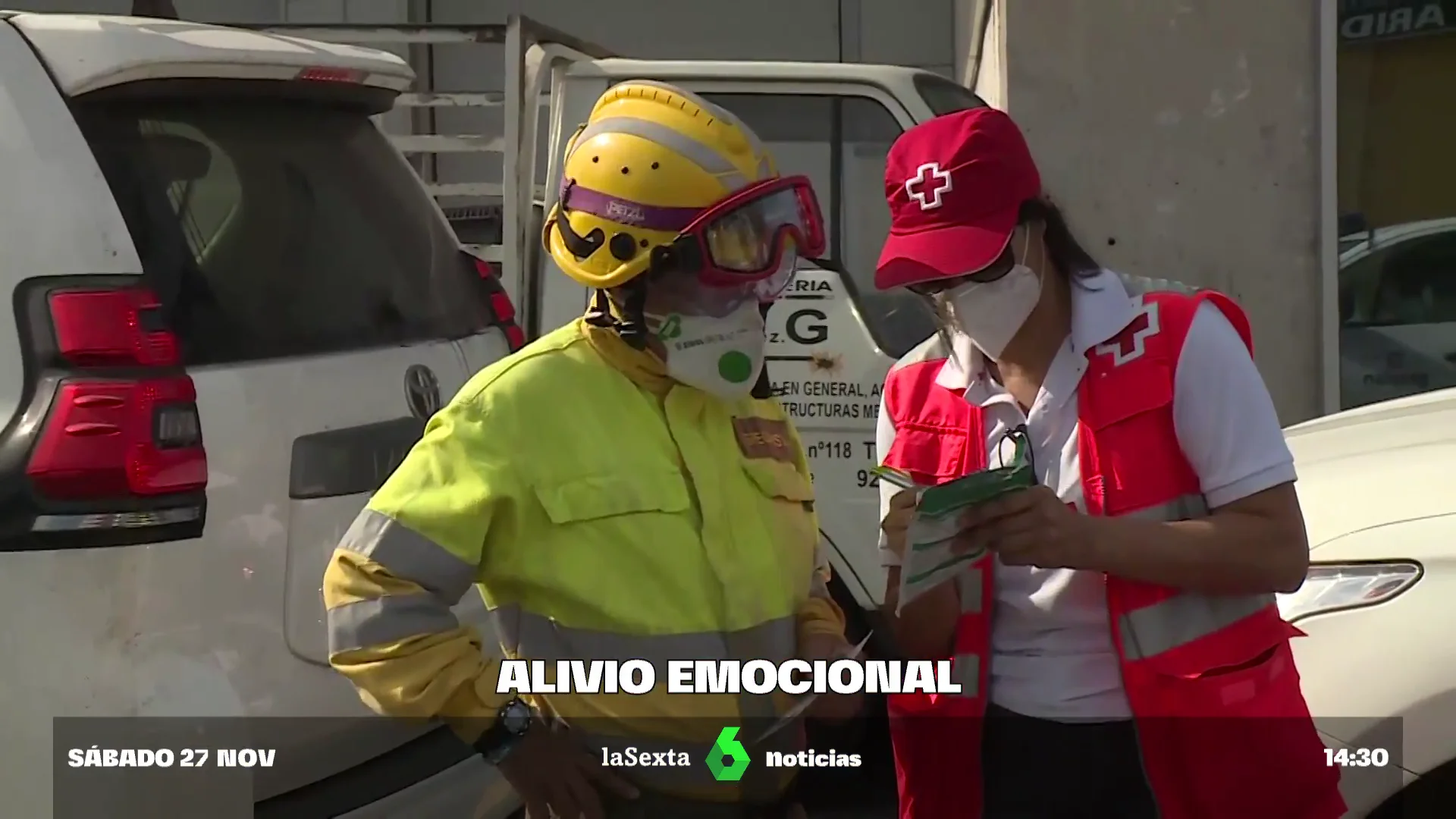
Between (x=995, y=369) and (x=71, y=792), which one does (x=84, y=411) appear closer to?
(x=71, y=792)

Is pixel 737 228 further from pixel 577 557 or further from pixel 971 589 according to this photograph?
pixel 971 589

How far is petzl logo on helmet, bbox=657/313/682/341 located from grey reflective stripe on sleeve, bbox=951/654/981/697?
1.96ft

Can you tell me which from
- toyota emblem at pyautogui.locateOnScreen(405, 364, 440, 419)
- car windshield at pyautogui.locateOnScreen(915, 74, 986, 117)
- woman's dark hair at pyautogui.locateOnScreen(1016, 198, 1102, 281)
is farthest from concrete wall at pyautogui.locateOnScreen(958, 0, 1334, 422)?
woman's dark hair at pyautogui.locateOnScreen(1016, 198, 1102, 281)

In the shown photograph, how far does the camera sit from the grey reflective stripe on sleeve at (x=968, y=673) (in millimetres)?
1994

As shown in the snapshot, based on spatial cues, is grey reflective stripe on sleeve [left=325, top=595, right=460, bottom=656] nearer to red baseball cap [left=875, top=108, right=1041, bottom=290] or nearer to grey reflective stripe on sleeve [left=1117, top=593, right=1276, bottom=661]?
red baseball cap [left=875, top=108, right=1041, bottom=290]

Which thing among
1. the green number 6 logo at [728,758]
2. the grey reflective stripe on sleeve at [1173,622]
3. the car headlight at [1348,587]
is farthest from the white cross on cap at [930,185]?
the car headlight at [1348,587]

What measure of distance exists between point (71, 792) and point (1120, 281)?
5.34 feet

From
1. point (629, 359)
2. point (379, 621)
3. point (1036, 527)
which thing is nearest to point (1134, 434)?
point (1036, 527)

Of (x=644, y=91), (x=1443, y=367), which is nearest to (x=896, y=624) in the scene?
(x=644, y=91)

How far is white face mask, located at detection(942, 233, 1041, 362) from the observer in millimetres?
1958

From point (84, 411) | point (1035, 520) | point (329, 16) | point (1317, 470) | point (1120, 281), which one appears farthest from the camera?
point (329, 16)

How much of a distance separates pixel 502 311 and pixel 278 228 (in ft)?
2.15

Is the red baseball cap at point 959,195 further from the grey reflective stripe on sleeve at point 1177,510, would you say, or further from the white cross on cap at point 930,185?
the grey reflective stripe on sleeve at point 1177,510

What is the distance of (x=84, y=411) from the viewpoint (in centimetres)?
214
